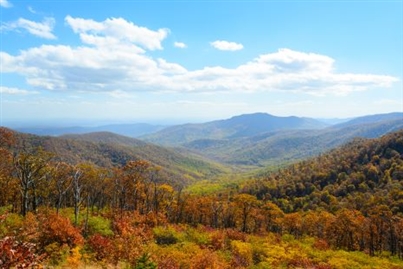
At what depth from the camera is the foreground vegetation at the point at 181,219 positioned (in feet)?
97.8

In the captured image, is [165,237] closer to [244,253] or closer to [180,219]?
[244,253]

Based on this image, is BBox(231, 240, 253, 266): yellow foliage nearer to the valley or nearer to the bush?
the valley

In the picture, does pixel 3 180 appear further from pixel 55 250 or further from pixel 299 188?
pixel 299 188

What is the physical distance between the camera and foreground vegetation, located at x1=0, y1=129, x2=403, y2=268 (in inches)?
1173

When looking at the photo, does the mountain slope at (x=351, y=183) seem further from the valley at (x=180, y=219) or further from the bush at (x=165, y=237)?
the bush at (x=165, y=237)

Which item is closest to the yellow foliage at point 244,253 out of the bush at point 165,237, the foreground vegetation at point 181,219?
the foreground vegetation at point 181,219

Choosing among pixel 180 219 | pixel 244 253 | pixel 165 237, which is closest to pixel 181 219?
pixel 180 219

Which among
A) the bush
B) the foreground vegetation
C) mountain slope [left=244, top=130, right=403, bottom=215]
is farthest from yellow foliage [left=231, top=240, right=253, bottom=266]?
mountain slope [left=244, top=130, right=403, bottom=215]

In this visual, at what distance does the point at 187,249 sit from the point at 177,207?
2352 inches

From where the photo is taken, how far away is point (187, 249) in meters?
37.3

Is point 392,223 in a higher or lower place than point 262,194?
higher

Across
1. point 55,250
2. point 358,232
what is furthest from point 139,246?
point 358,232

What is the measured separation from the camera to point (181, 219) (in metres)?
98.0

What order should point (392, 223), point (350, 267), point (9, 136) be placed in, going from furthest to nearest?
point (392, 223)
point (9, 136)
point (350, 267)
